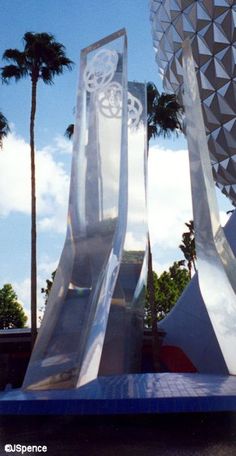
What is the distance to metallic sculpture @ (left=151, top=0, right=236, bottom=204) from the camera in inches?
925

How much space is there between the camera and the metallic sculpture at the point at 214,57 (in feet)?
77.1

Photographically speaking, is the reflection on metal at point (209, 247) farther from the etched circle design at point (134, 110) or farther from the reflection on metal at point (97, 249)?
the etched circle design at point (134, 110)

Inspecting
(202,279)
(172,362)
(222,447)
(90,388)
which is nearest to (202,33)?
(172,362)

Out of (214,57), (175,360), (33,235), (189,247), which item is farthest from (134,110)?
(189,247)

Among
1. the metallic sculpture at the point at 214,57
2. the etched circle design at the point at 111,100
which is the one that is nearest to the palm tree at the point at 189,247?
the metallic sculpture at the point at 214,57

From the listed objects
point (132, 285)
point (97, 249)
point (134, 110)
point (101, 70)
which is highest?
point (101, 70)

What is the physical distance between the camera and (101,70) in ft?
47.3

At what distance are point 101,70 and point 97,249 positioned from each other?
486 centimetres

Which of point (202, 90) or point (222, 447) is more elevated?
point (202, 90)

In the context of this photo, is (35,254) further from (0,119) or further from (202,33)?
(202,33)

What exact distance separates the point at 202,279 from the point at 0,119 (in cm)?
1559

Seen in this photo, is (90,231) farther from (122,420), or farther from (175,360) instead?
(175,360)

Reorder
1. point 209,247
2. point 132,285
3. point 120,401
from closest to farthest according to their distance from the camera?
point 120,401, point 209,247, point 132,285

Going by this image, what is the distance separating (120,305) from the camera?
15148mm
